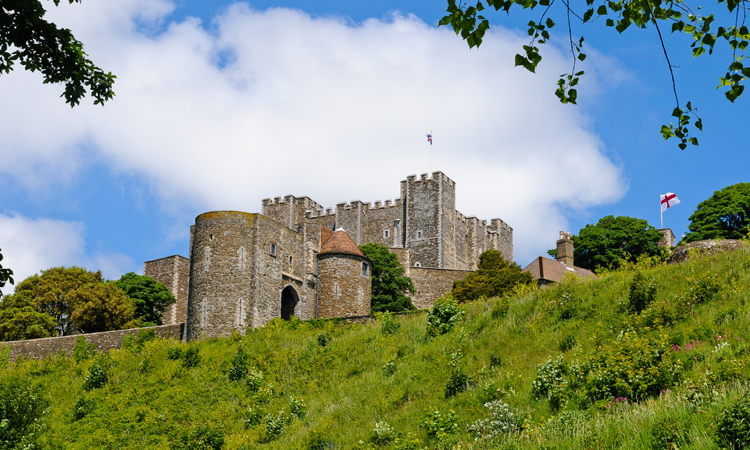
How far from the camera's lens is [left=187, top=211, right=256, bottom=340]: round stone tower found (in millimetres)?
36531

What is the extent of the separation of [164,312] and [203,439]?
35.2 m

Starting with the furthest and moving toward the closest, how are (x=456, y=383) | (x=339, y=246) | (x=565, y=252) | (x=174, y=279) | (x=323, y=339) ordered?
(x=174, y=279) < (x=565, y=252) < (x=339, y=246) < (x=323, y=339) < (x=456, y=383)

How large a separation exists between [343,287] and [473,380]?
80.8ft

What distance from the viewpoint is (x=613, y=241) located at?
54.6 m

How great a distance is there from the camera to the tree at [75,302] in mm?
45594

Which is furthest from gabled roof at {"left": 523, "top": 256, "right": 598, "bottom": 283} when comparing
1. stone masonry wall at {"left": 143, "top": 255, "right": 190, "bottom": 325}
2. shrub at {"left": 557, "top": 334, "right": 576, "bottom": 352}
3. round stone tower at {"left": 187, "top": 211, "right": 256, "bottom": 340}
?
stone masonry wall at {"left": 143, "top": 255, "right": 190, "bottom": 325}

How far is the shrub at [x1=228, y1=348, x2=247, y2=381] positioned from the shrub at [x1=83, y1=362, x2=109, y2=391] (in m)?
5.27

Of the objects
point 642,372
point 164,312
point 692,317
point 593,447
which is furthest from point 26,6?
point 164,312

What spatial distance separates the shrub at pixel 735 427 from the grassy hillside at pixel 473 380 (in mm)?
93

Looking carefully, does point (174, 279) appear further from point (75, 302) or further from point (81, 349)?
point (81, 349)

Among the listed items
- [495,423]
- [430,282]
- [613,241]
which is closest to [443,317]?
[495,423]

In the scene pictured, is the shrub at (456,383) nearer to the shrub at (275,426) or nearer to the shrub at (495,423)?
the shrub at (495,423)

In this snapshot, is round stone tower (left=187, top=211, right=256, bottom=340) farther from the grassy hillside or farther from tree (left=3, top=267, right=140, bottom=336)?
tree (left=3, top=267, right=140, bottom=336)

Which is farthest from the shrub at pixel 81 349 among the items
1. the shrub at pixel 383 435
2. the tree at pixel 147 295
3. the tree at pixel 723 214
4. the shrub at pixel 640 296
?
the tree at pixel 723 214
